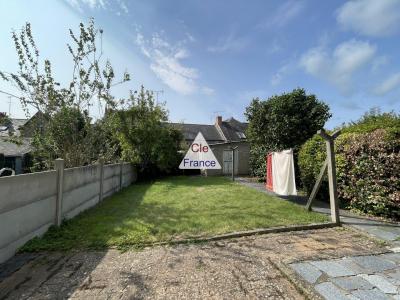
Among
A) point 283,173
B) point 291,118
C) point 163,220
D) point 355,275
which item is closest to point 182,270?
point 355,275

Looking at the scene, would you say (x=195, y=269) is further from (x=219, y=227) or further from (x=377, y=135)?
(x=377, y=135)

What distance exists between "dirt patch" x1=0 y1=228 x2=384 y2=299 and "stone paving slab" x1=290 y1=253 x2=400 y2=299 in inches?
9.4

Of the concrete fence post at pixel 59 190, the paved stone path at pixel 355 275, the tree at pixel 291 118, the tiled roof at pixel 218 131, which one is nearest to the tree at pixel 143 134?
the tree at pixel 291 118

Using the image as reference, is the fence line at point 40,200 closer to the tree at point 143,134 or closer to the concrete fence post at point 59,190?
the concrete fence post at point 59,190

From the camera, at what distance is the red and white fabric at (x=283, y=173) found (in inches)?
306

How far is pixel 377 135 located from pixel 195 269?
5.31 meters

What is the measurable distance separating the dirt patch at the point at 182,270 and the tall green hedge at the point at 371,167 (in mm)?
1794

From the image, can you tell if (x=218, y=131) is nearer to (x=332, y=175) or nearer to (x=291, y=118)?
(x=291, y=118)

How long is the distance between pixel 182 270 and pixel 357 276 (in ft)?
7.18

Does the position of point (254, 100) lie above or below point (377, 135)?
above

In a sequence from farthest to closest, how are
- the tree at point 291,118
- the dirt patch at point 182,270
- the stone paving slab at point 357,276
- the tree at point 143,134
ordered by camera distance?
1. the tree at point 143,134
2. the tree at point 291,118
3. the dirt patch at point 182,270
4. the stone paving slab at point 357,276

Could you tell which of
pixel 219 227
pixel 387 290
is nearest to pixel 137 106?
pixel 219 227

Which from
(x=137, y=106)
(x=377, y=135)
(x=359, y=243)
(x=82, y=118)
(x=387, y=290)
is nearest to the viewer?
(x=387, y=290)

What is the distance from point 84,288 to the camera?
318 cm
